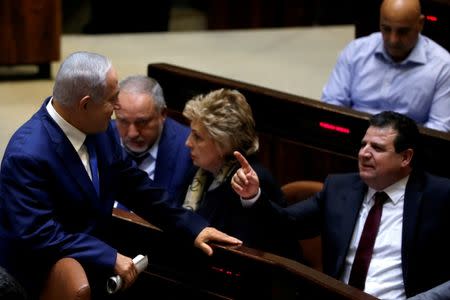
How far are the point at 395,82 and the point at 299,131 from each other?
35 centimetres

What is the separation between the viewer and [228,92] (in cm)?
215

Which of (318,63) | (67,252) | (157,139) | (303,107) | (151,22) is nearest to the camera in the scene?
(67,252)

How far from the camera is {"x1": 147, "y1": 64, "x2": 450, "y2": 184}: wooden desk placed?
2475 mm

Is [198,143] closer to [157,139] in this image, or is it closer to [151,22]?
[157,139]

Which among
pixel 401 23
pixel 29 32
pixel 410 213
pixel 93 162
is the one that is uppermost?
pixel 401 23

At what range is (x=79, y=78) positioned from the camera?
5.65ft

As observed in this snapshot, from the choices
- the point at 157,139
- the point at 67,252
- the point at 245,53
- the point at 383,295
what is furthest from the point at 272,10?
the point at 67,252

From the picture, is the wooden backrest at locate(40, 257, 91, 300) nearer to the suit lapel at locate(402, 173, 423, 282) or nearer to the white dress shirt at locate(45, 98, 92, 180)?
the white dress shirt at locate(45, 98, 92, 180)

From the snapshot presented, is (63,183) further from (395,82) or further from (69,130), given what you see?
(395,82)

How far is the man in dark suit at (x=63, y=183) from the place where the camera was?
5.52 ft

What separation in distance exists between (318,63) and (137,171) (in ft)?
7.74

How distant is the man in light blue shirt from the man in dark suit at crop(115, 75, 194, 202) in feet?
1.98

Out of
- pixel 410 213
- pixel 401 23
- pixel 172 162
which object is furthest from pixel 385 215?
pixel 401 23

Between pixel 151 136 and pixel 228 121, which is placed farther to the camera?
pixel 151 136
